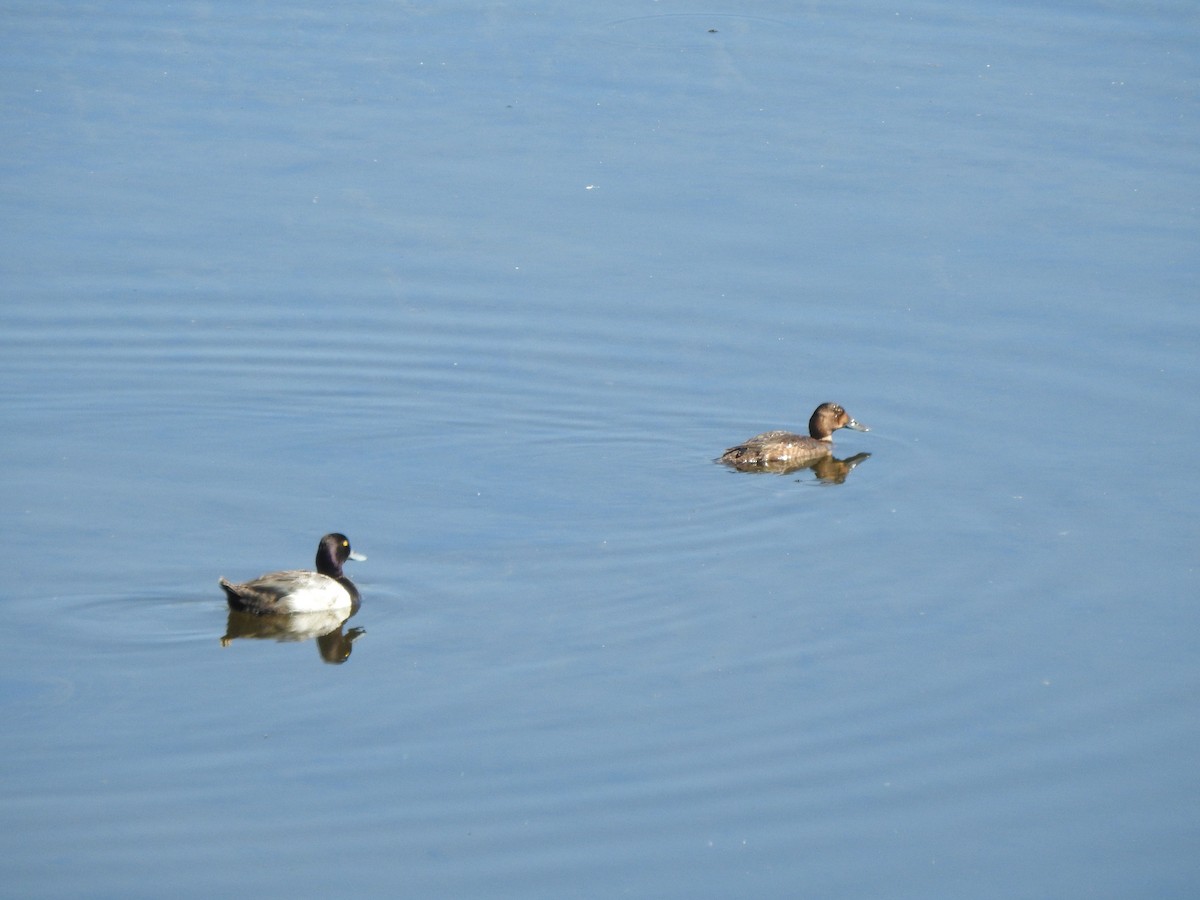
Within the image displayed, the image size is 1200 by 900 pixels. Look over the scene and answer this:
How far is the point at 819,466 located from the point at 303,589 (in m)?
4.58

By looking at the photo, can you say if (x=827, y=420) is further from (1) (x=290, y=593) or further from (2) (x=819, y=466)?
(1) (x=290, y=593)

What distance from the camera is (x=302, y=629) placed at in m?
12.0

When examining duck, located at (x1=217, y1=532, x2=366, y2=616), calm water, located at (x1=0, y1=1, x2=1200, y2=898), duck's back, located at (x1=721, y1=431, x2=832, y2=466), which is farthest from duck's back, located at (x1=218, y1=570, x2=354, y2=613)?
duck's back, located at (x1=721, y1=431, x2=832, y2=466)

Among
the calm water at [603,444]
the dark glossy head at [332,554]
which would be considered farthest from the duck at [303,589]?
the calm water at [603,444]

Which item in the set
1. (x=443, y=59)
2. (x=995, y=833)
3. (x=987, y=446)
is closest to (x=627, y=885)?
(x=995, y=833)

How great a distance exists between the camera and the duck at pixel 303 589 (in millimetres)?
11781

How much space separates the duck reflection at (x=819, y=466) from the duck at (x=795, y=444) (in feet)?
0.03

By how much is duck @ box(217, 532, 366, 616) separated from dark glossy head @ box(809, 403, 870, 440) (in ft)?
14.1

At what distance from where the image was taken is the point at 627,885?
8.73m

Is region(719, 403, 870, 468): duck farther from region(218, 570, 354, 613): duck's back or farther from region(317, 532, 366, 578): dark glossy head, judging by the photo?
region(218, 570, 354, 613): duck's back

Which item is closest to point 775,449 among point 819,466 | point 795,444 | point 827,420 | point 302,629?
point 795,444

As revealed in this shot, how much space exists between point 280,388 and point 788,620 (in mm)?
5389

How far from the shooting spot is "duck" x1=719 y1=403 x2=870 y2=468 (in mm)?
14133

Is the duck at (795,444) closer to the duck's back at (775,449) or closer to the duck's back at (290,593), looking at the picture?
the duck's back at (775,449)
